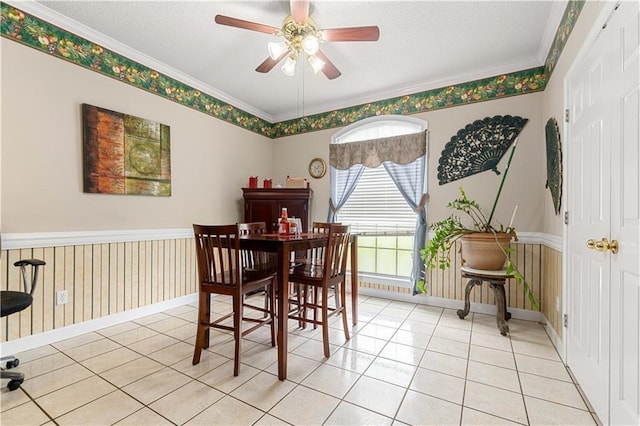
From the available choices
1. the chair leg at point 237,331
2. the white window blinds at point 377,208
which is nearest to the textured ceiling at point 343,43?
the white window blinds at point 377,208

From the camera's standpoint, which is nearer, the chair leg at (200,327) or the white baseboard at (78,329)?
the chair leg at (200,327)

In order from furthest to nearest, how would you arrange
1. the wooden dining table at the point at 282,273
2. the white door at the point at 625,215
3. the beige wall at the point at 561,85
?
the wooden dining table at the point at 282,273 < the beige wall at the point at 561,85 < the white door at the point at 625,215

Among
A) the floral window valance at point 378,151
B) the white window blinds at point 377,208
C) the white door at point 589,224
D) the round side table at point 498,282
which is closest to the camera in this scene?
the white door at point 589,224

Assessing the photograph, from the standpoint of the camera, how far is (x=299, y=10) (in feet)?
6.39

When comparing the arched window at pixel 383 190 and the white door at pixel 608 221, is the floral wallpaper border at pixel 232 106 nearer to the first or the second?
the arched window at pixel 383 190

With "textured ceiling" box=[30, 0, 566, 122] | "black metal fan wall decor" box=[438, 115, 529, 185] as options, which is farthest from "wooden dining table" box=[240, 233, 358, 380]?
"black metal fan wall decor" box=[438, 115, 529, 185]

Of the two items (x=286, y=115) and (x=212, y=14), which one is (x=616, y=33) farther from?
(x=286, y=115)

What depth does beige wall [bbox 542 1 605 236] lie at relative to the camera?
168cm

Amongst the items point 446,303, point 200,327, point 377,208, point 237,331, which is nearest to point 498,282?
point 446,303

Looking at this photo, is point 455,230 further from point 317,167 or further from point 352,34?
point 317,167

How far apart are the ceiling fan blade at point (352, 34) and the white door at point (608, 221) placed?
4.17ft

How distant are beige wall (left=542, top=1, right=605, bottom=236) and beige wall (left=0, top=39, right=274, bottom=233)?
3.71 meters

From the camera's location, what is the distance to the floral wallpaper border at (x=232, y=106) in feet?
7.19

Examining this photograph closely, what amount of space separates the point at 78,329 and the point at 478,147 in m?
4.44
